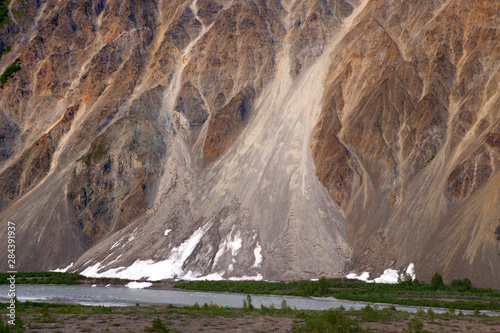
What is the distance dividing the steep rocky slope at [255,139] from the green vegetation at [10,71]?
4.99 feet

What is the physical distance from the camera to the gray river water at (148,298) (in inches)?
2115

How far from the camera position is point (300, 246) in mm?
73812

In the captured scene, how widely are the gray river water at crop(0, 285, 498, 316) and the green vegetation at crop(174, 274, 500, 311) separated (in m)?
1.41

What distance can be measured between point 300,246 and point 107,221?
30.4 meters

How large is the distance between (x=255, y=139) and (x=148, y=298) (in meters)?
37.8

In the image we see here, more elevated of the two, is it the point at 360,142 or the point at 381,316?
the point at 360,142

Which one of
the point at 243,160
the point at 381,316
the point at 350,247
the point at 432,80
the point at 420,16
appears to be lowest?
the point at 381,316

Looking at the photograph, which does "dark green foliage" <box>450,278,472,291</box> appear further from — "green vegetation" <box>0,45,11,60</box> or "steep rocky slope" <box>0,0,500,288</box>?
"green vegetation" <box>0,45,11,60</box>

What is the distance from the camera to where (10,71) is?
371 feet

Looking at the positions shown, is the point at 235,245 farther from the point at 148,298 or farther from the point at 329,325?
the point at 329,325

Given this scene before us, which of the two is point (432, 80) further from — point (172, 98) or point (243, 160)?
point (172, 98)

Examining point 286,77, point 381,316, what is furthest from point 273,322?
point 286,77

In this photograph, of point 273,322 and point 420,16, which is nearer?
point 273,322

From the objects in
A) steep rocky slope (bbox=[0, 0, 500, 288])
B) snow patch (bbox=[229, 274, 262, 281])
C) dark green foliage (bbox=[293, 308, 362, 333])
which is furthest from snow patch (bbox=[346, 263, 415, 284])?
dark green foliage (bbox=[293, 308, 362, 333])
